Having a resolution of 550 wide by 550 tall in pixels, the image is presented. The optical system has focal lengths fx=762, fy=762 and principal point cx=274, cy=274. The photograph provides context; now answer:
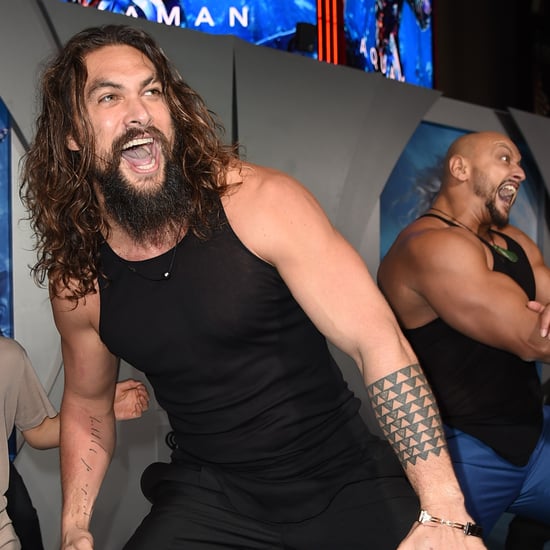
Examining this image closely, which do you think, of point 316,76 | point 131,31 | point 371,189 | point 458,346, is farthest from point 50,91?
point 371,189

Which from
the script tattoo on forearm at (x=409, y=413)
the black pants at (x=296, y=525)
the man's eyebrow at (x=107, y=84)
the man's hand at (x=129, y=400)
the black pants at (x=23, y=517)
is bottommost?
the black pants at (x=23, y=517)

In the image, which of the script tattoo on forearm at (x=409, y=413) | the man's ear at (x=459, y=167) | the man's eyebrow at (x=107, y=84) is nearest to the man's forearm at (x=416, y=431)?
the script tattoo on forearm at (x=409, y=413)

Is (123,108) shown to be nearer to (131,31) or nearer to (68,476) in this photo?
(131,31)

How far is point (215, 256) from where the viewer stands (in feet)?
5.21

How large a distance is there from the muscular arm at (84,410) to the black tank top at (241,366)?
129 millimetres

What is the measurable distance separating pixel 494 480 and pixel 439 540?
1.11 m

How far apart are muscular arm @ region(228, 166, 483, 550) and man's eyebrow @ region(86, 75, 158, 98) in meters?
0.39

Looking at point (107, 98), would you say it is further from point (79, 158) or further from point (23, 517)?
point (23, 517)

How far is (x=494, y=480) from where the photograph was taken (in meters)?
2.29

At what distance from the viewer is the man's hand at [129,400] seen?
6.80 ft

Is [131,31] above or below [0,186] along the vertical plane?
above

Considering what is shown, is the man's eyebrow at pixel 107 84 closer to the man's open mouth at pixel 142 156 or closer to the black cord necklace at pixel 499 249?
the man's open mouth at pixel 142 156

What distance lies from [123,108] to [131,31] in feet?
0.85

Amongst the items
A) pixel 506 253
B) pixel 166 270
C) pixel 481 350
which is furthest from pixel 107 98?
pixel 506 253
